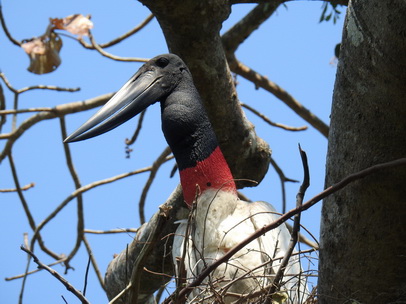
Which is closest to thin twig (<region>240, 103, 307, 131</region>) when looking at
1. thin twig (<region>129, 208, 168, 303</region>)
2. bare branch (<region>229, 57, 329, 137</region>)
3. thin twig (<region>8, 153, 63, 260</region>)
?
bare branch (<region>229, 57, 329, 137</region>)

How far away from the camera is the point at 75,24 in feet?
16.4

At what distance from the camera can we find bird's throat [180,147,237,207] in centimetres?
365

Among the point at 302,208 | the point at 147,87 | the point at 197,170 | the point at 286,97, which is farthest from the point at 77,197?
the point at 302,208

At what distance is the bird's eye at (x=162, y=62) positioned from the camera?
3.88m

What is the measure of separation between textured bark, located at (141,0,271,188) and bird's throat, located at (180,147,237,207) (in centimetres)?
46

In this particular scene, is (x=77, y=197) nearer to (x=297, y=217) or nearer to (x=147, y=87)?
(x=147, y=87)

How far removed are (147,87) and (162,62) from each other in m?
0.15

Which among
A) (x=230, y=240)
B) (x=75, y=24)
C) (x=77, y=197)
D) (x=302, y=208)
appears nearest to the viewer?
(x=302, y=208)

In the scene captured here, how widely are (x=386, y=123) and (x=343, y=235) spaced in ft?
1.33

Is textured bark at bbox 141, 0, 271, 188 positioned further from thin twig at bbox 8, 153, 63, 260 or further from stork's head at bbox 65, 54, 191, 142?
thin twig at bbox 8, 153, 63, 260

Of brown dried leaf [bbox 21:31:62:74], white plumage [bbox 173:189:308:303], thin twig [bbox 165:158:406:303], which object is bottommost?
thin twig [bbox 165:158:406:303]

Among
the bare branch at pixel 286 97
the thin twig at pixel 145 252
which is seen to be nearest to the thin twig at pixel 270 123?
the bare branch at pixel 286 97

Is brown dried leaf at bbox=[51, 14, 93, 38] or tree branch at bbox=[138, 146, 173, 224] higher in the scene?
brown dried leaf at bbox=[51, 14, 93, 38]

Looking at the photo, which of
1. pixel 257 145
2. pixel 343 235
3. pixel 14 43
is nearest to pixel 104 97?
pixel 14 43
